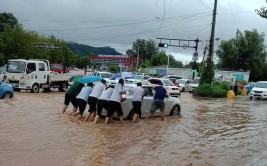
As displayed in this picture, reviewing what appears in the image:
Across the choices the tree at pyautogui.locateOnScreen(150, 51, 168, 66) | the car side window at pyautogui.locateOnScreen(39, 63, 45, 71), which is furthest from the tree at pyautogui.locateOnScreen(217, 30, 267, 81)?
the car side window at pyautogui.locateOnScreen(39, 63, 45, 71)

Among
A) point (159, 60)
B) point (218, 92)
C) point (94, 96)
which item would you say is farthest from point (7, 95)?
point (159, 60)

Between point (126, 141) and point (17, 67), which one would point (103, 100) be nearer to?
point (126, 141)

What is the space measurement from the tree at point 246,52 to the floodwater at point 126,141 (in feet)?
191

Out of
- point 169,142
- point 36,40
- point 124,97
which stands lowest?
Answer: point 169,142

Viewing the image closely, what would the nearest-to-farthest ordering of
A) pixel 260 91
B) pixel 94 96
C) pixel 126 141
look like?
pixel 126 141
pixel 94 96
pixel 260 91

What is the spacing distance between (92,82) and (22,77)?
1345 centimetres

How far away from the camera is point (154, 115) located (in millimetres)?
19156

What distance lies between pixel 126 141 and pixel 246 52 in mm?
67154

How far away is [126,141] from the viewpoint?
1340 cm

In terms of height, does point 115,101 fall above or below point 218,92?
above

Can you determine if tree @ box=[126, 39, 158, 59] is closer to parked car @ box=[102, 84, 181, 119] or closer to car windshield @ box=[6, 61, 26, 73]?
car windshield @ box=[6, 61, 26, 73]

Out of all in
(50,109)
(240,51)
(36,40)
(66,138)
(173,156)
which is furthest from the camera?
(240,51)

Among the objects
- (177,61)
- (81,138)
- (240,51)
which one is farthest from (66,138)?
(177,61)

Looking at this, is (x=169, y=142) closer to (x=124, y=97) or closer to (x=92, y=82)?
(x=124, y=97)
